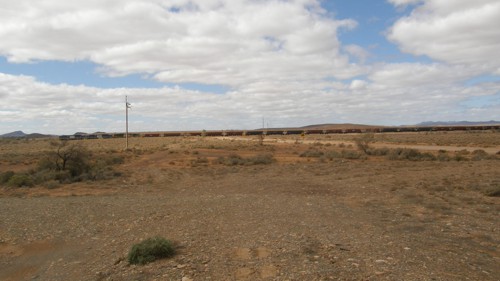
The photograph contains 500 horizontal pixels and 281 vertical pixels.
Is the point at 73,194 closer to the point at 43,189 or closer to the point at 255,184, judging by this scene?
the point at 43,189

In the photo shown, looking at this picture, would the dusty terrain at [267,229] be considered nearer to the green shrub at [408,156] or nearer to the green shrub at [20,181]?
the green shrub at [20,181]

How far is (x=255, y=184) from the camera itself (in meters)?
20.8

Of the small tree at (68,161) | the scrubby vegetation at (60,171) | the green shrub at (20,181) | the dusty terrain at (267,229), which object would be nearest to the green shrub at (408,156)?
the dusty terrain at (267,229)

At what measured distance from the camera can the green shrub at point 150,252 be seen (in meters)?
8.41

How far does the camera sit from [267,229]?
34.6 ft

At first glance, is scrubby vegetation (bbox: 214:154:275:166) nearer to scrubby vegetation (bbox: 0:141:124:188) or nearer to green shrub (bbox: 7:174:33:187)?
scrubby vegetation (bbox: 0:141:124:188)

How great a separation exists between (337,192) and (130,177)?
13722 mm

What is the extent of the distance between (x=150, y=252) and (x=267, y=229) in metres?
3.21

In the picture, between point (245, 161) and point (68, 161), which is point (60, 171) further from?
point (245, 161)

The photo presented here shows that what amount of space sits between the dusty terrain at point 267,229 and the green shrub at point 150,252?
22 centimetres

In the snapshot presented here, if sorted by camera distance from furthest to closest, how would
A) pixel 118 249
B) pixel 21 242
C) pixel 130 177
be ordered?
pixel 130 177 < pixel 21 242 < pixel 118 249

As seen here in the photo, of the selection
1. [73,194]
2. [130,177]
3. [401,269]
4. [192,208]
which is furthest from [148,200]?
[401,269]

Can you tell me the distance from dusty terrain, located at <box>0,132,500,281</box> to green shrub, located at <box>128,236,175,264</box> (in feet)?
0.73

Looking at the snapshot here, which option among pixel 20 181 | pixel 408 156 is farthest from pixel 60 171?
pixel 408 156
